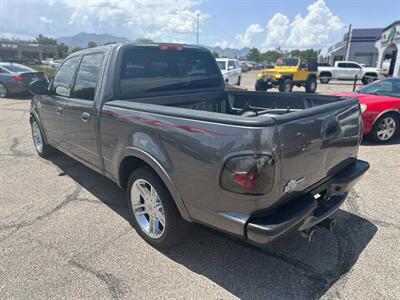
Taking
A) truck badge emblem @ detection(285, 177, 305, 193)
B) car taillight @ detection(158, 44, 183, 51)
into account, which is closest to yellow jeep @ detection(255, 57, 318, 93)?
car taillight @ detection(158, 44, 183, 51)

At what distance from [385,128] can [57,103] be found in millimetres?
6552

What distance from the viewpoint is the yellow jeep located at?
16.5 metres

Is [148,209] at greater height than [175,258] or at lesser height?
greater

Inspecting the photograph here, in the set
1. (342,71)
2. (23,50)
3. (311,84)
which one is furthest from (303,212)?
(23,50)

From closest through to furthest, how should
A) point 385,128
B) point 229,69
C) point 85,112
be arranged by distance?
1. point 85,112
2. point 385,128
3. point 229,69

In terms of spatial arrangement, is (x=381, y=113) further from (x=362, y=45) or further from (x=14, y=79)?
(x=362, y=45)

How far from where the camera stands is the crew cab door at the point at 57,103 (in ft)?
13.4

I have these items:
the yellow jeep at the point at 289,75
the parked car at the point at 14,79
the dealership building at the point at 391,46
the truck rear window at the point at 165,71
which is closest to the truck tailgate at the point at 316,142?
the truck rear window at the point at 165,71

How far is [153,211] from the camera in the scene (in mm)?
2947

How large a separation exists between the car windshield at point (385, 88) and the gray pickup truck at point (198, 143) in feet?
14.8

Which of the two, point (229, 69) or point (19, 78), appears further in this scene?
point (229, 69)

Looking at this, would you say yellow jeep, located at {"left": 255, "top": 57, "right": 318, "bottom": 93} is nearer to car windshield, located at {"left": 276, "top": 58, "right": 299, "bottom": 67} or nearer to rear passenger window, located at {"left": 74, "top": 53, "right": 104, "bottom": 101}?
car windshield, located at {"left": 276, "top": 58, "right": 299, "bottom": 67}

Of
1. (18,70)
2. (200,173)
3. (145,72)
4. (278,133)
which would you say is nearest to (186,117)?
(200,173)

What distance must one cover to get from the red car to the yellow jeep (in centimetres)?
942
